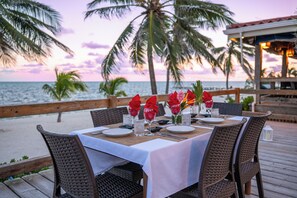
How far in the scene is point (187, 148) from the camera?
1741mm

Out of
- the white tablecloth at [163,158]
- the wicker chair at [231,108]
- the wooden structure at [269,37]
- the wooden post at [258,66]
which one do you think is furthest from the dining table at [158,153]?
the wooden post at [258,66]

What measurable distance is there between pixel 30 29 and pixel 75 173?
606cm

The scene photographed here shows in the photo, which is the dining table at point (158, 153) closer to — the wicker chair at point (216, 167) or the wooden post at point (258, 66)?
the wicker chair at point (216, 167)

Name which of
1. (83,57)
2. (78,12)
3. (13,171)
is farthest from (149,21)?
(83,57)

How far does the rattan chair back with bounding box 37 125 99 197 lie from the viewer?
1.38 meters

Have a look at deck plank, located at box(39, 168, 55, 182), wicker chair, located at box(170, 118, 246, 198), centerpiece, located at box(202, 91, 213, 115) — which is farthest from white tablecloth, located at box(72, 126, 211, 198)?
deck plank, located at box(39, 168, 55, 182)

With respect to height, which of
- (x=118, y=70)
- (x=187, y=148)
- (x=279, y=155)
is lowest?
(x=279, y=155)

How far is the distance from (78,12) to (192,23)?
159 inches

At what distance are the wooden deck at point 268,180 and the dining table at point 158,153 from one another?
3.09ft

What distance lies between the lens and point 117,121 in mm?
2660

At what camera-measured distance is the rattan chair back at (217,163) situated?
155cm

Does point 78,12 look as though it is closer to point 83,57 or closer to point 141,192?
point 83,57

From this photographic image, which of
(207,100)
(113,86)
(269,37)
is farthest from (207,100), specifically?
(113,86)

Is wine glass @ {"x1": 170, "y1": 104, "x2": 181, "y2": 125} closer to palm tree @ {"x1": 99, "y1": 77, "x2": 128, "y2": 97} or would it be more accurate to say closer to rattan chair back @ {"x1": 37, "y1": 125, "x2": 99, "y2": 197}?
rattan chair back @ {"x1": 37, "y1": 125, "x2": 99, "y2": 197}
